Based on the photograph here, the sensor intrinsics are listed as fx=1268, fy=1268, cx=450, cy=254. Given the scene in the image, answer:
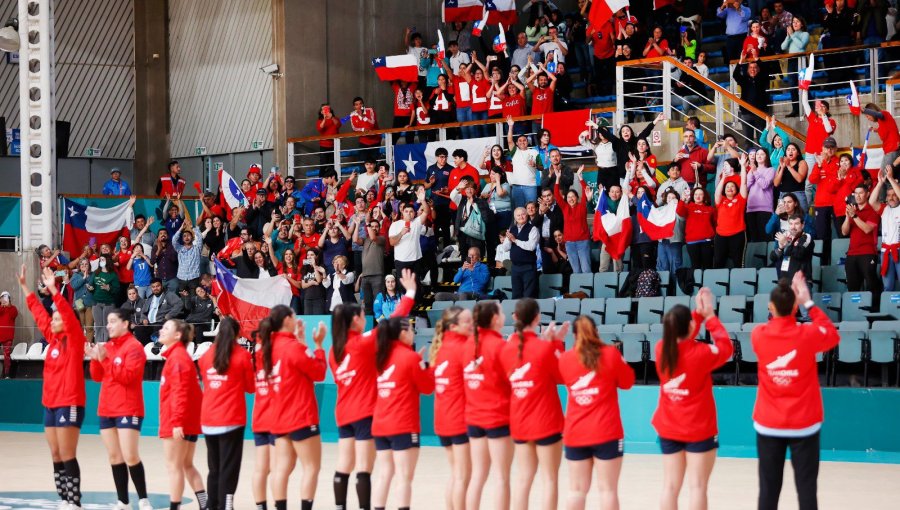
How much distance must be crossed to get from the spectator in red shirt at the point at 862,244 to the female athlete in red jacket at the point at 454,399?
26.9 feet

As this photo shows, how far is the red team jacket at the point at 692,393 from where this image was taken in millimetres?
9023

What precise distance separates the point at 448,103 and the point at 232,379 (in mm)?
14436

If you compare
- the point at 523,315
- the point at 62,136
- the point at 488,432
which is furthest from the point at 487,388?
the point at 62,136

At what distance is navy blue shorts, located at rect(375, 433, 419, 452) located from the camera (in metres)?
10.0

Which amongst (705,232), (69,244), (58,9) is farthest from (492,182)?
(58,9)

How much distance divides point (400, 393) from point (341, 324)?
752mm

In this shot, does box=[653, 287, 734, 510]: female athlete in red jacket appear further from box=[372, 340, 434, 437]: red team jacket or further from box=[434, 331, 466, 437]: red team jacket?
box=[372, 340, 434, 437]: red team jacket

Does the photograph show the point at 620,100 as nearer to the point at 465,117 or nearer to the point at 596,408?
the point at 465,117

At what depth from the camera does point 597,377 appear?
357 inches

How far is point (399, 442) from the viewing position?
1001cm

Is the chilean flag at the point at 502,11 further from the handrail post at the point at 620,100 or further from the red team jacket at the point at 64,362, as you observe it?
the red team jacket at the point at 64,362

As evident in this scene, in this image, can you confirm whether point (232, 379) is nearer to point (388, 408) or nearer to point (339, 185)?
point (388, 408)

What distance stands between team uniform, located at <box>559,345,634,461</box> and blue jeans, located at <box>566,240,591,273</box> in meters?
10.00

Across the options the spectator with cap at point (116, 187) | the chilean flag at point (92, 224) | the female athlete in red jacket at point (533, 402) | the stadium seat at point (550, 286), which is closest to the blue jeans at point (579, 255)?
the stadium seat at point (550, 286)
